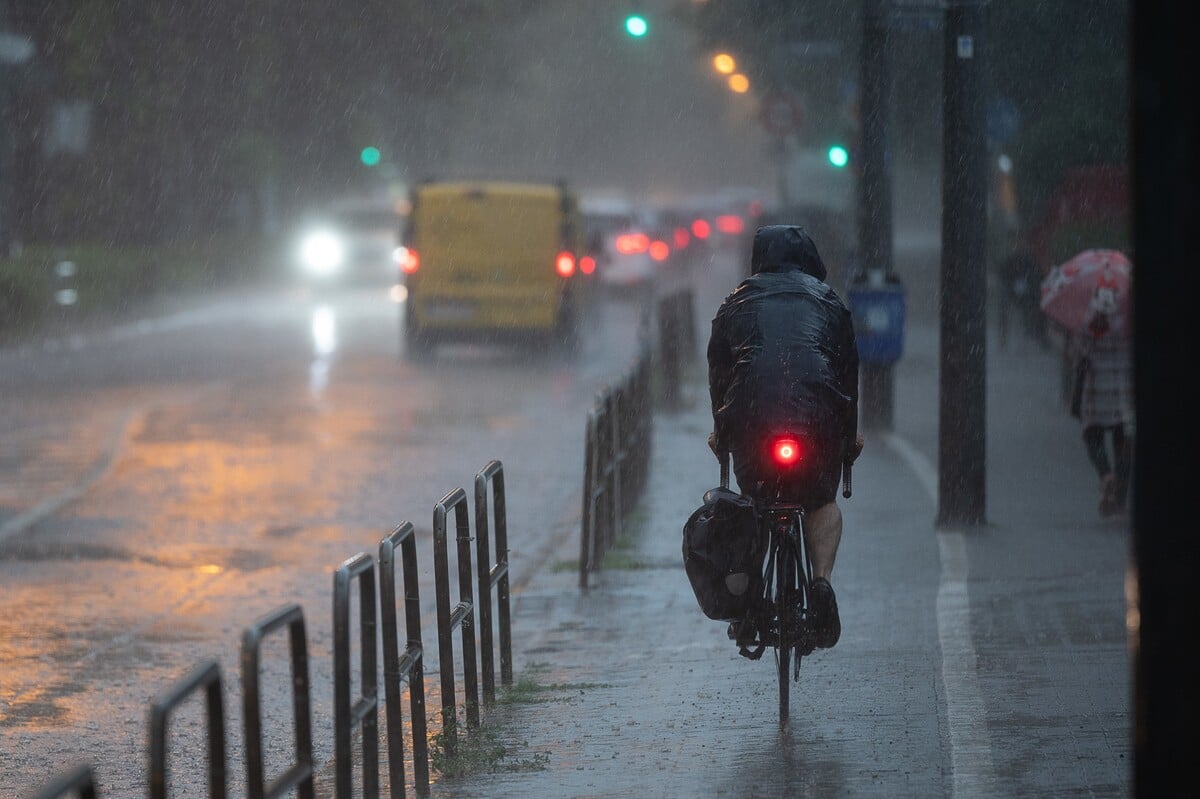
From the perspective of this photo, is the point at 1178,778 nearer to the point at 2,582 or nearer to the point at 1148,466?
the point at 1148,466

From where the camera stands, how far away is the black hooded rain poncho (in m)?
6.45

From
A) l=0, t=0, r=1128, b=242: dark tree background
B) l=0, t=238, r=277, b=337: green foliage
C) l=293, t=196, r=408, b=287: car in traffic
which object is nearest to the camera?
l=0, t=238, r=277, b=337: green foliage

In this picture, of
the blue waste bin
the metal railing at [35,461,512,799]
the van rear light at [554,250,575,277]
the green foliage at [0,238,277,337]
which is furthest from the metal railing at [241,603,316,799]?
the green foliage at [0,238,277,337]

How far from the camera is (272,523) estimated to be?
40.2ft

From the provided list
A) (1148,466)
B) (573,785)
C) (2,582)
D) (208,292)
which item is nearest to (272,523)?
(2,582)

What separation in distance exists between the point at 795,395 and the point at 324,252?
1330 inches

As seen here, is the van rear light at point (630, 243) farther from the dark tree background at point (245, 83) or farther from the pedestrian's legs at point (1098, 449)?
the pedestrian's legs at point (1098, 449)

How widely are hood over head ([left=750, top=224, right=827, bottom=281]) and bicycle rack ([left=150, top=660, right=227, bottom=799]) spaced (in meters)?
3.23

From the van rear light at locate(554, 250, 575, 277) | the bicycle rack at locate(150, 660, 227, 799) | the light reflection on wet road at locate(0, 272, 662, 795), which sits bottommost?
the light reflection on wet road at locate(0, 272, 662, 795)

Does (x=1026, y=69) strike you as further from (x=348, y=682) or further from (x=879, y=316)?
(x=348, y=682)

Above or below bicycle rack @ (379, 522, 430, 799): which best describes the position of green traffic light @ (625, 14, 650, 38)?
above

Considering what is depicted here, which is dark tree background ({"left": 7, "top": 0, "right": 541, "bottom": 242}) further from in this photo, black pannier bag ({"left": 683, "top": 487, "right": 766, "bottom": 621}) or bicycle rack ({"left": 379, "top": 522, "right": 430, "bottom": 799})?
bicycle rack ({"left": 379, "top": 522, "right": 430, "bottom": 799})

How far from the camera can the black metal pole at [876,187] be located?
15438mm

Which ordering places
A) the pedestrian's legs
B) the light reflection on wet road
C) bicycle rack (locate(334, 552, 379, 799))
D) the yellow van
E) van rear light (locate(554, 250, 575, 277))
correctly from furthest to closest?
van rear light (locate(554, 250, 575, 277)) < the yellow van < the pedestrian's legs < the light reflection on wet road < bicycle rack (locate(334, 552, 379, 799))
